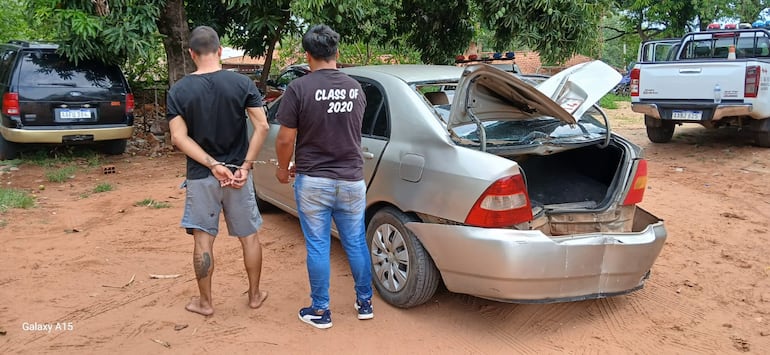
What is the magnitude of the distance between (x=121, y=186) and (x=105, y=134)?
4.56 feet

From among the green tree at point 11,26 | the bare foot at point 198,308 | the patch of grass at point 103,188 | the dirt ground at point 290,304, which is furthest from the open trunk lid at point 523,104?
the green tree at point 11,26

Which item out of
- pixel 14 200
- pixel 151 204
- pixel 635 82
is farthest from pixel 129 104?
pixel 635 82

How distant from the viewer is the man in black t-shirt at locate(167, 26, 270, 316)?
10.1ft

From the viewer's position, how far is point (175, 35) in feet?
29.2

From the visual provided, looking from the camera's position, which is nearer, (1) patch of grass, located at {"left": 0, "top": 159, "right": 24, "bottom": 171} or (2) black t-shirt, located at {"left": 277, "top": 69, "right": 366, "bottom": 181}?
(2) black t-shirt, located at {"left": 277, "top": 69, "right": 366, "bottom": 181}

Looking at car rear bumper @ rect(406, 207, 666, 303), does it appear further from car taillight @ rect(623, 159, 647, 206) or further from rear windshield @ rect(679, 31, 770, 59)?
rear windshield @ rect(679, 31, 770, 59)

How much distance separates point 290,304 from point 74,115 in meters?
5.62

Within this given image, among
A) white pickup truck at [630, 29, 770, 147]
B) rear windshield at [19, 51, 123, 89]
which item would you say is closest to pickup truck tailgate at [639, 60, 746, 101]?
white pickup truck at [630, 29, 770, 147]

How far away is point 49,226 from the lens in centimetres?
523

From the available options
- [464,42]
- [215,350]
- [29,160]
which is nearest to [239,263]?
[215,350]

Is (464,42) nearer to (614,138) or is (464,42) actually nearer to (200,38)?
→ (614,138)

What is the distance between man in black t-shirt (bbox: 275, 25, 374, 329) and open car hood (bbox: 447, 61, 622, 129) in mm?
630

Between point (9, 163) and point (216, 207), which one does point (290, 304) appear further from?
point (9, 163)

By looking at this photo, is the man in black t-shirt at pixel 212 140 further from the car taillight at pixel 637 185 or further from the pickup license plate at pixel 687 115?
the pickup license plate at pixel 687 115
